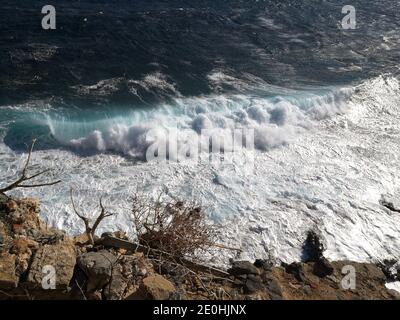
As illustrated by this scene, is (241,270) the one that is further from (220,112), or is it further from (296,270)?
(220,112)

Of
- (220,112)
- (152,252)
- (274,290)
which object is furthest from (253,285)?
(220,112)

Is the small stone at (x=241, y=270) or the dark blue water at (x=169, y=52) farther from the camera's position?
the dark blue water at (x=169, y=52)

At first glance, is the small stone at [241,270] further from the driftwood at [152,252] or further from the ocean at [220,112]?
the ocean at [220,112]

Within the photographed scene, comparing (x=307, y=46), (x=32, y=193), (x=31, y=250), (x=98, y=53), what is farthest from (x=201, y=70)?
(x=31, y=250)

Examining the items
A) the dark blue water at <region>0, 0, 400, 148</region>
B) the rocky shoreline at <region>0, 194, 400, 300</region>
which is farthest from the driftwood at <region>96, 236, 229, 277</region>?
the dark blue water at <region>0, 0, 400, 148</region>

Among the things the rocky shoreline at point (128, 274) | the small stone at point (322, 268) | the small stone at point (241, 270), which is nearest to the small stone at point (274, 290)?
the rocky shoreline at point (128, 274)
